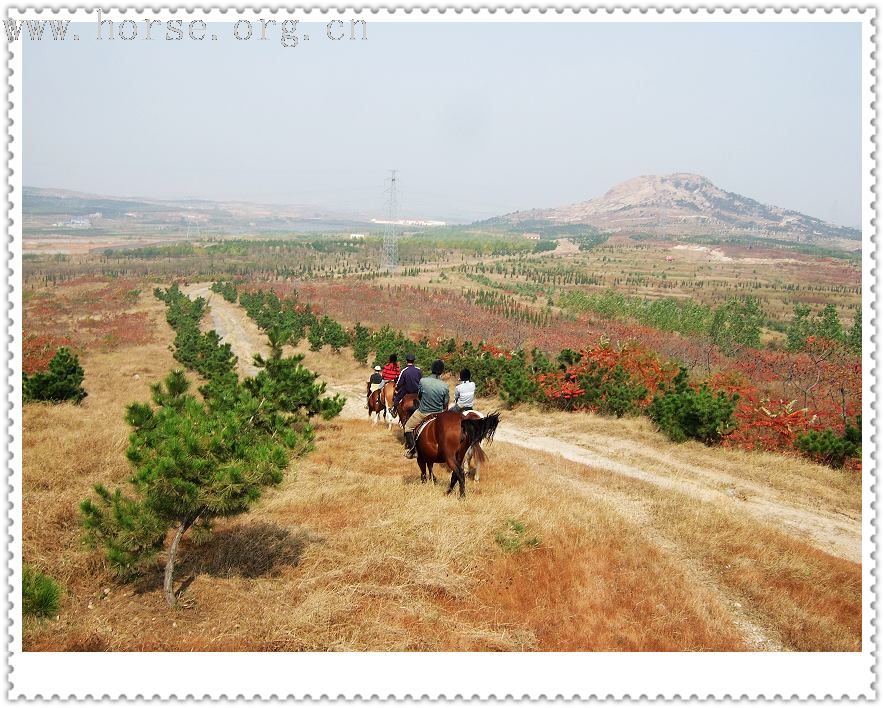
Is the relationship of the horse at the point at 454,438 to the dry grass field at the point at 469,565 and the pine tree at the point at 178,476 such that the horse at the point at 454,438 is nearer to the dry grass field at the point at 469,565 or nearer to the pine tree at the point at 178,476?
the dry grass field at the point at 469,565

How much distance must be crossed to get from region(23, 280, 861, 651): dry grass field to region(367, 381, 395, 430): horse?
2698 millimetres

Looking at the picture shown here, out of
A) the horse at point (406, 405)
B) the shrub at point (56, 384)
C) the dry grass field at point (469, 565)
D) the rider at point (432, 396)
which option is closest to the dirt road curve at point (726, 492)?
the dry grass field at point (469, 565)

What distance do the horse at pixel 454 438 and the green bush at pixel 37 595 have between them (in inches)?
201

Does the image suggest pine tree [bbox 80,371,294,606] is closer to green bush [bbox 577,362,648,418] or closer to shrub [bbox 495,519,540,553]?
shrub [bbox 495,519,540,553]

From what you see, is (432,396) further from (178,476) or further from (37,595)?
(37,595)

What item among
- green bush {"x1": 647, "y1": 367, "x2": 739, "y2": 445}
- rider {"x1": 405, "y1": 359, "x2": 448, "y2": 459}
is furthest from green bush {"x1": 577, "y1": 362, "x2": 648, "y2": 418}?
rider {"x1": 405, "y1": 359, "x2": 448, "y2": 459}

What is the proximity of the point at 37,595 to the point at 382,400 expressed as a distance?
33.1ft

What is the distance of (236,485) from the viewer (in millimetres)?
5414

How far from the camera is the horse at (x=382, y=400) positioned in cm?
1400

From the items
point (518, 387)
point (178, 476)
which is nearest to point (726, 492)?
point (518, 387)

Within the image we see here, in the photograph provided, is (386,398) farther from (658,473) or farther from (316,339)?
(316,339)

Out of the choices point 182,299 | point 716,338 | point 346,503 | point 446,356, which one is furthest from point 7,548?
point 182,299

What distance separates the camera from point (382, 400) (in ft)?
47.7

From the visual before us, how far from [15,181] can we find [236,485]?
3194 mm
